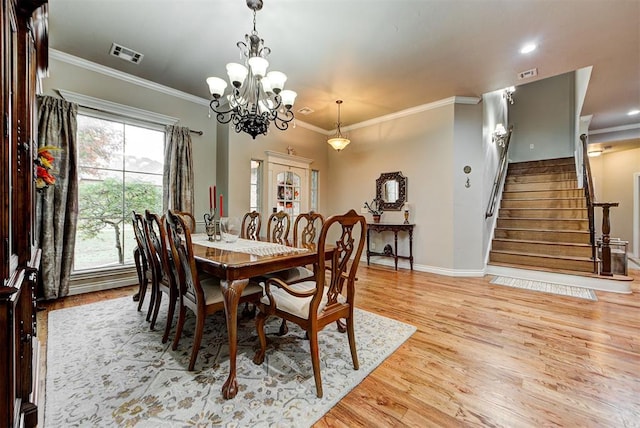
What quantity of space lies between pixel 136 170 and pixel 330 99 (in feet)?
10.3

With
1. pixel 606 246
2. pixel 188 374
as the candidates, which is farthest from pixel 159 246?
pixel 606 246

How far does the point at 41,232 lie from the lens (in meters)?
2.97

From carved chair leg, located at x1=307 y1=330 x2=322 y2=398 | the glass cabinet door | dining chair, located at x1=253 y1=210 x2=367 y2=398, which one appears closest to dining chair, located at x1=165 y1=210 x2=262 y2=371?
dining chair, located at x1=253 y1=210 x2=367 y2=398

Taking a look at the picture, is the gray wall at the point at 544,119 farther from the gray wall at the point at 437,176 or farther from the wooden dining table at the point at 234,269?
the wooden dining table at the point at 234,269

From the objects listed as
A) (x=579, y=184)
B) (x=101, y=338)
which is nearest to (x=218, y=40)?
(x=101, y=338)

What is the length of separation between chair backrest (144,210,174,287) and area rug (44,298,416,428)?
0.55 metres

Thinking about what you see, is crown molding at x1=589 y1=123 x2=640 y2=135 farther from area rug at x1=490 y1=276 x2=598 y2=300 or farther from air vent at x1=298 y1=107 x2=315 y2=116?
air vent at x1=298 y1=107 x2=315 y2=116

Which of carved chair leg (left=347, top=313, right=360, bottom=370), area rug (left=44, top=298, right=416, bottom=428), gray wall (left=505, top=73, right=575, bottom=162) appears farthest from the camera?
gray wall (left=505, top=73, right=575, bottom=162)

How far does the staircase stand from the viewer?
14.0ft

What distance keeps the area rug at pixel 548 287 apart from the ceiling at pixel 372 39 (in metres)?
2.86

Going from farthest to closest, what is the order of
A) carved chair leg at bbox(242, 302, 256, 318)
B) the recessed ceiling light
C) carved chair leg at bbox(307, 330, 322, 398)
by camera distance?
1. the recessed ceiling light
2. carved chair leg at bbox(242, 302, 256, 318)
3. carved chair leg at bbox(307, 330, 322, 398)

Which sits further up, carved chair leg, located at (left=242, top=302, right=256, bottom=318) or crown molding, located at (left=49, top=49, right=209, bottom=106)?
crown molding, located at (left=49, top=49, right=209, bottom=106)

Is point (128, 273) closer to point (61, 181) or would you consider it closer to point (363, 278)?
point (61, 181)

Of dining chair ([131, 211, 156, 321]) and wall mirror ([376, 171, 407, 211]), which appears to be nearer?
dining chair ([131, 211, 156, 321])
